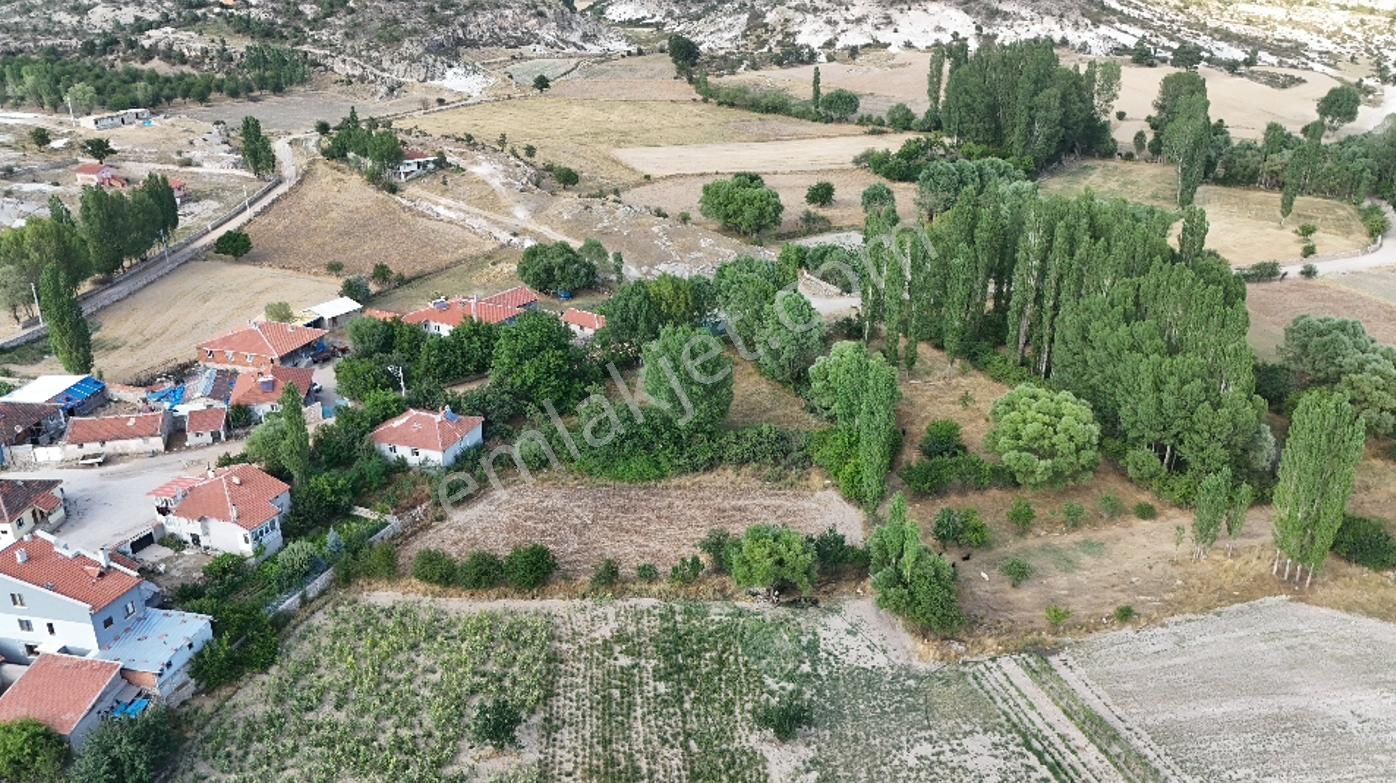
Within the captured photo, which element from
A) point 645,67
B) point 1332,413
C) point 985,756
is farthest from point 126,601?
point 645,67

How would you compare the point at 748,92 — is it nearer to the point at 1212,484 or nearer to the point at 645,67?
the point at 645,67

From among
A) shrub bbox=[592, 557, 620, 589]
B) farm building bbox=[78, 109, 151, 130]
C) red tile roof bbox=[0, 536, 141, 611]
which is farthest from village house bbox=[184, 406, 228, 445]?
farm building bbox=[78, 109, 151, 130]

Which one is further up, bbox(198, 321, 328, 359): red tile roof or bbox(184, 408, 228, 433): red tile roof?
bbox(198, 321, 328, 359): red tile roof

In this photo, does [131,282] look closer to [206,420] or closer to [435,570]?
[206,420]

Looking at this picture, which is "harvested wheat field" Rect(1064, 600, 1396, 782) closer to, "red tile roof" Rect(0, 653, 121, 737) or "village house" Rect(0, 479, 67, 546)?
"red tile roof" Rect(0, 653, 121, 737)

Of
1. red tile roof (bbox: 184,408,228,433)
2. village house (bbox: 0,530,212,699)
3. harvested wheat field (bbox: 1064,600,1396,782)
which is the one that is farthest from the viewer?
red tile roof (bbox: 184,408,228,433)

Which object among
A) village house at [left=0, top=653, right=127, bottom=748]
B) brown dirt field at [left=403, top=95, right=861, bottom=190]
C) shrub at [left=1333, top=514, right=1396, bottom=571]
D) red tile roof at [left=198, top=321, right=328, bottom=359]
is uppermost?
brown dirt field at [left=403, top=95, right=861, bottom=190]

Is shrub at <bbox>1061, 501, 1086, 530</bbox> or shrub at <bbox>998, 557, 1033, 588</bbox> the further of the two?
shrub at <bbox>1061, 501, 1086, 530</bbox>
